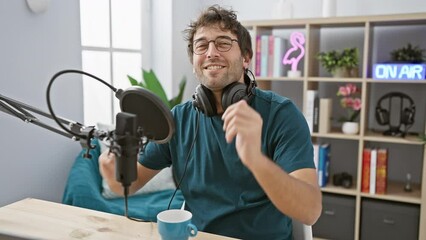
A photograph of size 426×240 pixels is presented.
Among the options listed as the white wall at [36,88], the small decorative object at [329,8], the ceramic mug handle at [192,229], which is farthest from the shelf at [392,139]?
the ceramic mug handle at [192,229]

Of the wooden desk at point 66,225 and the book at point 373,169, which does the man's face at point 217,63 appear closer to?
the wooden desk at point 66,225

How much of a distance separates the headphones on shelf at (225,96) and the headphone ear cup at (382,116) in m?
1.75

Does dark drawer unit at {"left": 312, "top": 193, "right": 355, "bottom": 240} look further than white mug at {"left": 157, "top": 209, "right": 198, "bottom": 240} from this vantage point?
Yes

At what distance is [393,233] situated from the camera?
2.68 meters

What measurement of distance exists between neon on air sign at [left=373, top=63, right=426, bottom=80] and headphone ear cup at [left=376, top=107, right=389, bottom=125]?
0.90 feet

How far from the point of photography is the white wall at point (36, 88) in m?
2.05

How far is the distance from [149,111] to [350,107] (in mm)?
2391

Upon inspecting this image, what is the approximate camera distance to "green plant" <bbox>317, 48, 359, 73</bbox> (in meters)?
2.79

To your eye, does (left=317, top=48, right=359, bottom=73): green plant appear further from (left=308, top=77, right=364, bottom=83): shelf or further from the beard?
the beard

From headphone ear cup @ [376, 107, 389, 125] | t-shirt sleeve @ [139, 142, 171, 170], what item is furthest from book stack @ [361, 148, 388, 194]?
t-shirt sleeve @ [139, 142, 171, 170]

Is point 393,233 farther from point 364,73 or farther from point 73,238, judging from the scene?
point 73,238

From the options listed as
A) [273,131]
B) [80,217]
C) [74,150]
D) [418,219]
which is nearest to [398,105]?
[418,219]

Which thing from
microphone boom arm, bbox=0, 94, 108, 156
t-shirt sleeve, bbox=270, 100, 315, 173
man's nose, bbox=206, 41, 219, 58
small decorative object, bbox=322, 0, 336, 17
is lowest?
t-shirt sleeve, bbox=270, 100, 315, 173

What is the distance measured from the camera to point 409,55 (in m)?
2.63
